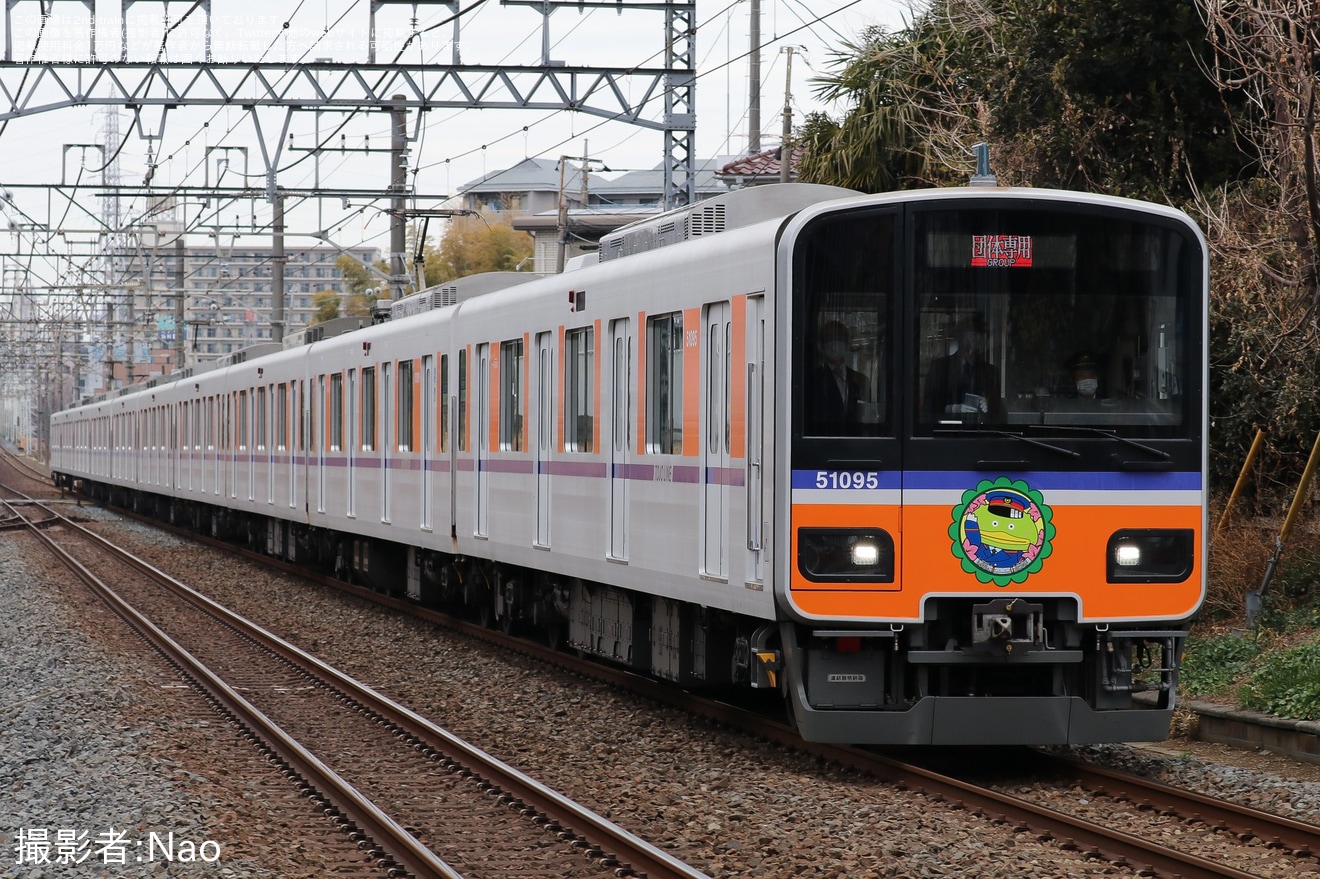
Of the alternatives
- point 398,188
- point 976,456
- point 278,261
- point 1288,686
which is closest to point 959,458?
point 976,456

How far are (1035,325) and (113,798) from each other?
4852 mm

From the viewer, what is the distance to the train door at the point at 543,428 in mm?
12516

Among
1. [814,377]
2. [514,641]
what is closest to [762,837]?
[814,377]

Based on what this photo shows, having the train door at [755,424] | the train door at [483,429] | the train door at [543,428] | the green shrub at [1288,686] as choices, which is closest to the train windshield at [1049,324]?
the train door at [755,424]

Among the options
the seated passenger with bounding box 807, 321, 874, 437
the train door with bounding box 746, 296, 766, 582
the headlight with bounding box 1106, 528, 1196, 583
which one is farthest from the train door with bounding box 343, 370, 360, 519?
the headlight with bounding box 1106, 528, 1196, 583

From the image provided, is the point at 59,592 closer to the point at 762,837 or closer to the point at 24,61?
the point at 24,61

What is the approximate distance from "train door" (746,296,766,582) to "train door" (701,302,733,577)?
12.2 inches

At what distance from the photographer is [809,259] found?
8.51 m

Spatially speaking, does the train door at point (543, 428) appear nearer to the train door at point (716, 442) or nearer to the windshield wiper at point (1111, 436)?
the train door at point (716, 442)

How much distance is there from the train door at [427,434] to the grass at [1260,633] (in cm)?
663

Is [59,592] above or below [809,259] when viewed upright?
below

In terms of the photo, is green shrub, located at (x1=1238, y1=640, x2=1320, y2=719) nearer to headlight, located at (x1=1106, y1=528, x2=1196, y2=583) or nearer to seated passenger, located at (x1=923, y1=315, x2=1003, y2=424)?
headlight, located at (x1=1106, y1=528, x2=1196, y2=583)

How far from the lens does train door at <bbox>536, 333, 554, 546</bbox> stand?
12.5m

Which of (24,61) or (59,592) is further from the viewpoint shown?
(59,592)
